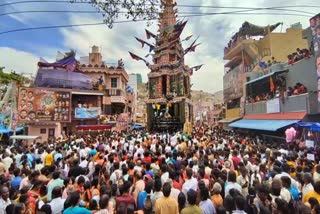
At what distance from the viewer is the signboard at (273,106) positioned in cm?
1975

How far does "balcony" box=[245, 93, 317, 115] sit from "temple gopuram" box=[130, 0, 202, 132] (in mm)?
11244

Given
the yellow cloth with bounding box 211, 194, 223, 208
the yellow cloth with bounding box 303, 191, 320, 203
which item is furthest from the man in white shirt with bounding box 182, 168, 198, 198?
the yellow cloth with bounding box 303, 191, 320, 203

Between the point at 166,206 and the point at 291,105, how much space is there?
51.3 ft

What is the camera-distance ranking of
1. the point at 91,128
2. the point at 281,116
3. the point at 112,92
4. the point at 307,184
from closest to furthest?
1. the point at 307,184
2. the point at 281,116
3. the point at 91,128
4. the point at 112,92

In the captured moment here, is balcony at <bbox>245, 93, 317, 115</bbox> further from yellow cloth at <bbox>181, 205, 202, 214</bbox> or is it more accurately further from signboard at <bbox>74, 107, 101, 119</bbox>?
signboard at <bbox>74, 107, 101, 119</bbox>

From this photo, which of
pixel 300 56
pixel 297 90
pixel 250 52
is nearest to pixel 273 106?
pixel 297 90

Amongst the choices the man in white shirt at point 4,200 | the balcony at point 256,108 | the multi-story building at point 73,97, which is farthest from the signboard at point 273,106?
the man in white shirt at point 4,200

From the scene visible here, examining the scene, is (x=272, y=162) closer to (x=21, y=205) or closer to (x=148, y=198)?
(x=148, y=198)

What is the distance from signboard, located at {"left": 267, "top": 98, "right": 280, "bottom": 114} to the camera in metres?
19.8

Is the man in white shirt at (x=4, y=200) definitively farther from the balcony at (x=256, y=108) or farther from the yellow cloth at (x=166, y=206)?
the balcony at (x=256, y=108)

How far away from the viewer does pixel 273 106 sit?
67.6 ft

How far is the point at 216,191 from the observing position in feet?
16.4

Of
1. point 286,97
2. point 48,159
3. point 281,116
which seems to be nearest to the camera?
point 48,159

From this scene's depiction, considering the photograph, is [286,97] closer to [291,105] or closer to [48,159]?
[291,105]
